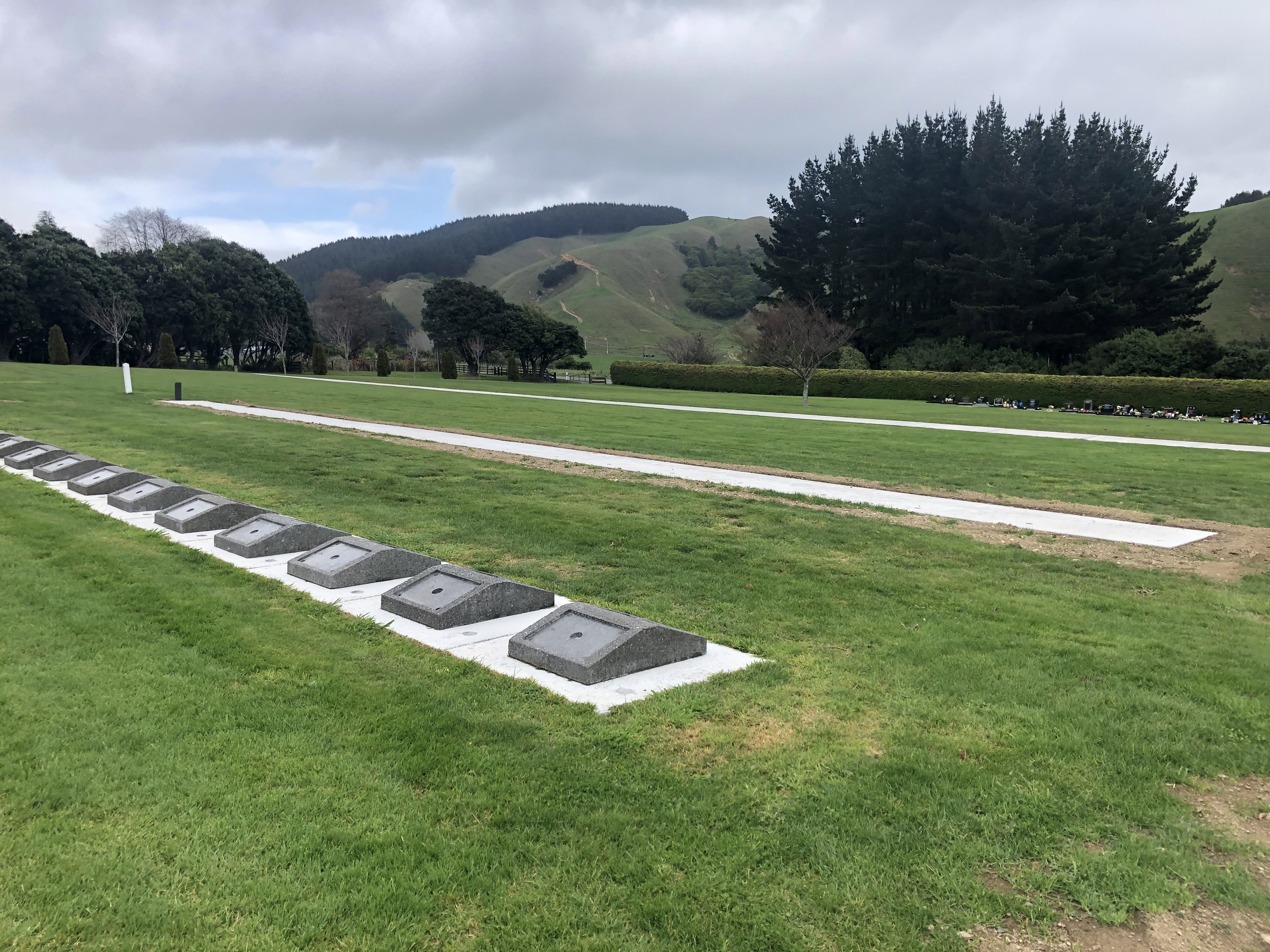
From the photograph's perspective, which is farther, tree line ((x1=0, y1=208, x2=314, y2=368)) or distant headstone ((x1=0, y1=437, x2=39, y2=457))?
tree line ((x1=0, y1=208, x2=314, y2=368))

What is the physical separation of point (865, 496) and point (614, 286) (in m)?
133

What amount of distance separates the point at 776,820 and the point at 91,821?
2.32 metres

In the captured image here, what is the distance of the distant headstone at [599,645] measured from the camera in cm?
403

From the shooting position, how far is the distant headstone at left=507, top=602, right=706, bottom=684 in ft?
13.2

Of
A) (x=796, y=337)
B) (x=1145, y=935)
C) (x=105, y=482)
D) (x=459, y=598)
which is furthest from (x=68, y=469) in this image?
(x=796, y=337)

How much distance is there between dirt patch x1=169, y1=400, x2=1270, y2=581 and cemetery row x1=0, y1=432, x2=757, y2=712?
13.8 ft

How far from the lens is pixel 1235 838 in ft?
8.92

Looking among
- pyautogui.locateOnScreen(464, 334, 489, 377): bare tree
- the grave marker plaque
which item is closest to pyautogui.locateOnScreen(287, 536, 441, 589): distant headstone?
the grave marker plaque

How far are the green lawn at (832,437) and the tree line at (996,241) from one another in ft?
54.5

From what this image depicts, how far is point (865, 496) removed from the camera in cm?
975

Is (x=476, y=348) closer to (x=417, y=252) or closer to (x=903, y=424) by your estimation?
(x=903, y=424)

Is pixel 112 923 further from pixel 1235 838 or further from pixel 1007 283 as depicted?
pixel 1007 283

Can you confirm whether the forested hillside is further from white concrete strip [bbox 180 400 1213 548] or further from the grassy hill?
white concrete strip [bbox 180 400 1213 548]

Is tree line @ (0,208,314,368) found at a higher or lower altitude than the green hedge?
higher
